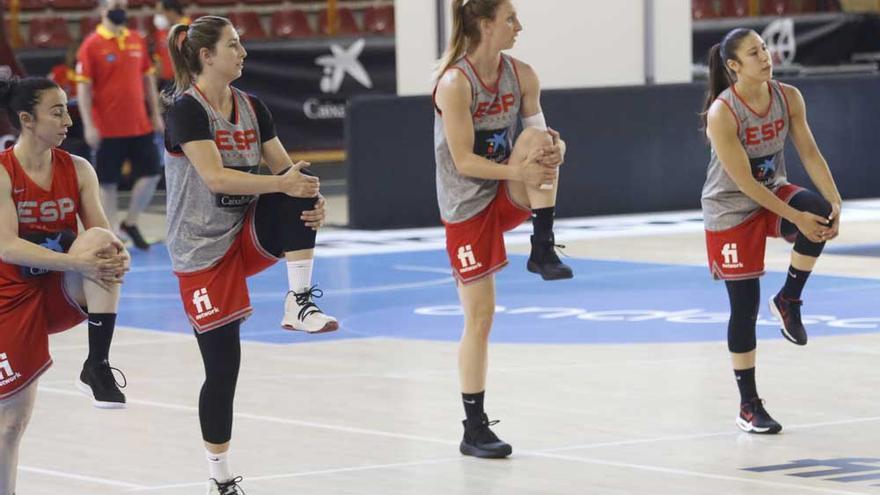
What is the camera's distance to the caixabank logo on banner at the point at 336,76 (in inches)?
856

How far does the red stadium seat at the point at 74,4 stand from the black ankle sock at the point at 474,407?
16.7 metres

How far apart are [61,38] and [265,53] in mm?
2992

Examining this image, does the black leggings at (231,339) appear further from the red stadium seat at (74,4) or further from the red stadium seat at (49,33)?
the red stadium seat at (74,4)

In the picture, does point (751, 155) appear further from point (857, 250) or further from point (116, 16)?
point (116, 16)

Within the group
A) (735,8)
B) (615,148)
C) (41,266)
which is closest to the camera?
(41,266)

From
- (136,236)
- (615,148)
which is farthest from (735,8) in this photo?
(136,236)

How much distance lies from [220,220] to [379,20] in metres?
18.4

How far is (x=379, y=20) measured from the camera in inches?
968

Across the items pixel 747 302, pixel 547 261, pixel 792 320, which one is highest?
pixel 547 261

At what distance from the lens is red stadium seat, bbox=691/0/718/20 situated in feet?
87.8

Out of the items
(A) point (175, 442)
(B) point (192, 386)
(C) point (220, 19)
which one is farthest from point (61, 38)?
(C) point (220, 19)

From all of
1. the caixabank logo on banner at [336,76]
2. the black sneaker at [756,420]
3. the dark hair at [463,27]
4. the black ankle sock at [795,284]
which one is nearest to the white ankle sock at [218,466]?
the dark hair at [463,27]

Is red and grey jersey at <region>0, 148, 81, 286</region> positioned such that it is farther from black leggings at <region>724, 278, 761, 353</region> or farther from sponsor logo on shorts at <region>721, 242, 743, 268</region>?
black leggings at <region>724, 278, 761, 353</region>

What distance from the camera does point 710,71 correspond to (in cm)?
809
